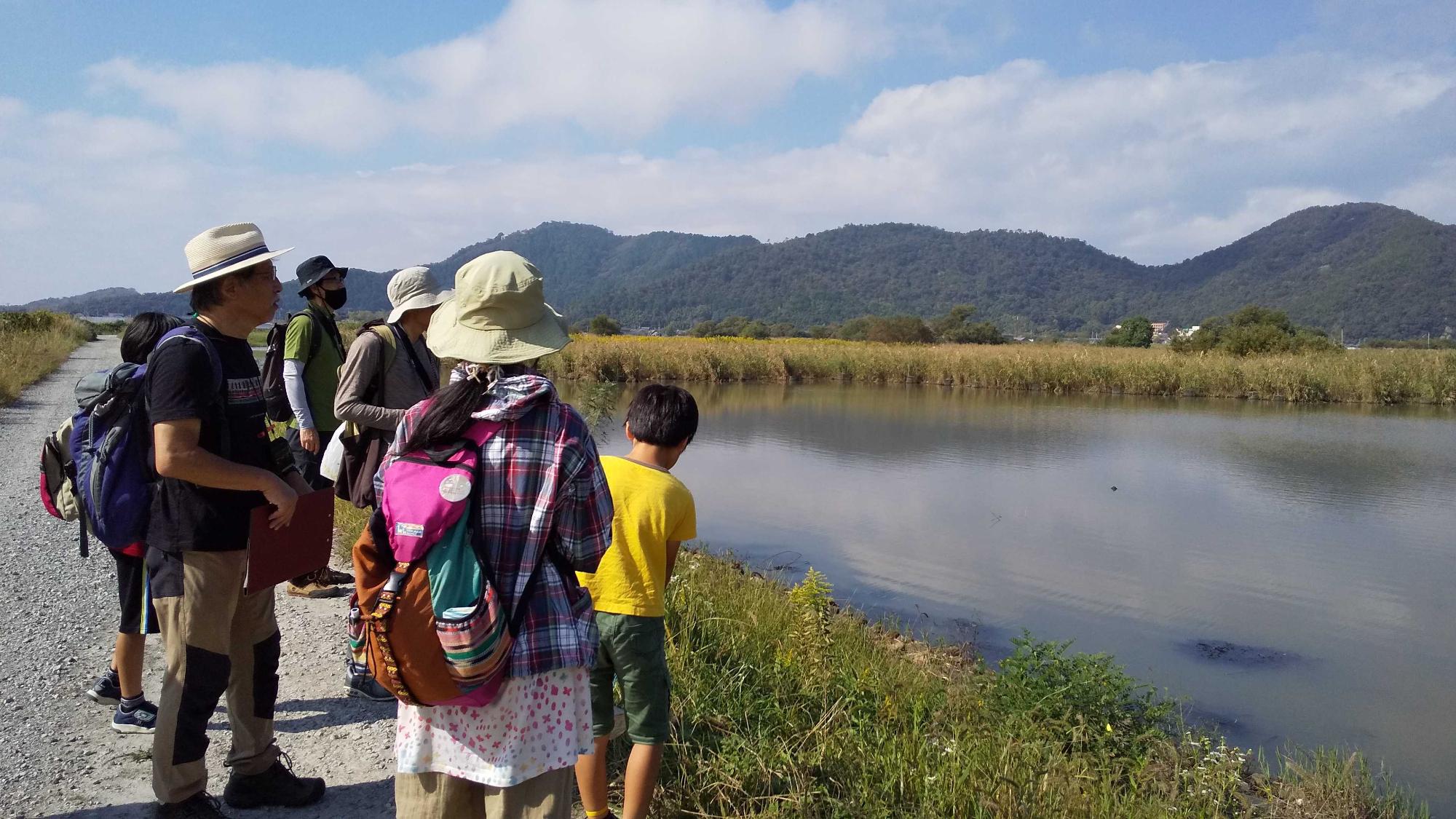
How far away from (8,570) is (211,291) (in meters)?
3.83

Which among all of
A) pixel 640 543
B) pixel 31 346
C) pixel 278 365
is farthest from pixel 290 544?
pixel 31 346

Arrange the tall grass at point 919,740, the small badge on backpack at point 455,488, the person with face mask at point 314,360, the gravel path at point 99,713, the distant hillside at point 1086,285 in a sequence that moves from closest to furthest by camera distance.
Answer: the small badge on backpack at point 455,488 → the gravel path at point 99,713 → the tall grass at point 919,740 → the person with face mask at point 314,360 → the distant hillside at point 1086,285

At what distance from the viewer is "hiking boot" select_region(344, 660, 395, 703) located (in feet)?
11.6

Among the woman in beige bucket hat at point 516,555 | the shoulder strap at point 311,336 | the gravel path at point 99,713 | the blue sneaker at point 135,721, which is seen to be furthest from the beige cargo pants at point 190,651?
the shoulder strap at point 311,336

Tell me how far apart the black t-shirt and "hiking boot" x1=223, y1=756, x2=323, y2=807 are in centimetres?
74

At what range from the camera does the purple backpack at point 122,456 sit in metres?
2.51

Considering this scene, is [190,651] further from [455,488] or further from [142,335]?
[142,335]

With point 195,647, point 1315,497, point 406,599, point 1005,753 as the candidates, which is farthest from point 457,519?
point 1315,497

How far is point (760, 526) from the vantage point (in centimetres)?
905

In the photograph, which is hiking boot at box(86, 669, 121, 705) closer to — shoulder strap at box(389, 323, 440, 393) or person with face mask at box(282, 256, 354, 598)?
person with face mask at box(282, 256, 354, 598)

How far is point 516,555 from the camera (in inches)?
69.9

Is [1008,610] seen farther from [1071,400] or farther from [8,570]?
[1071,400]

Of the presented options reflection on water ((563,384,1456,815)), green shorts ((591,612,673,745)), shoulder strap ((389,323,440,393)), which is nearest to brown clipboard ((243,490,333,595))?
green shorts ((591,612,673,745))

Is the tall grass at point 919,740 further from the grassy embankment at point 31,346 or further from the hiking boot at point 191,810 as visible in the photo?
the grassy embankment at point 31,346
